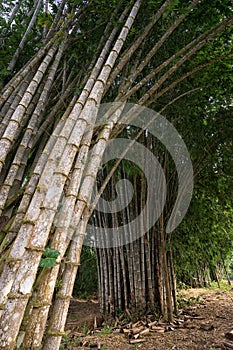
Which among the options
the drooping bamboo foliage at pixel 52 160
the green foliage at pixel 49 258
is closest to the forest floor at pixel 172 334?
the drooping bamboo foliage at pixel 52 160

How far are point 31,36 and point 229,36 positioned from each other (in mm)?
2106

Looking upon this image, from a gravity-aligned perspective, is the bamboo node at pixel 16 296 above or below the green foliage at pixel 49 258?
below

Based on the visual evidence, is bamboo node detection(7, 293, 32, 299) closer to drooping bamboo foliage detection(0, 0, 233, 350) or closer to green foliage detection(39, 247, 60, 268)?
drooping bamboo foliage detection(0, 0, 233, 350)

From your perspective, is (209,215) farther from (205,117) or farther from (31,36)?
(31,36)

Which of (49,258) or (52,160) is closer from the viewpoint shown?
(49,258)

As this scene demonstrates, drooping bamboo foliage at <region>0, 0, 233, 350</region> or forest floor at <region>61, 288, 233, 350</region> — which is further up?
drooping bamboo foliage at <region>0, 0, 233, 350</region>

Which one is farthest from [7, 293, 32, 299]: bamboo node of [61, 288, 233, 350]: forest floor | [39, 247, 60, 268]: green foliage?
[61, 288, 233, 350]: forest floor

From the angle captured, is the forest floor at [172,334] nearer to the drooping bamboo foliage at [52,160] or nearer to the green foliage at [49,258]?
the drooping bamboo foliage at [52,160]

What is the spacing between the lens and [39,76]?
6.15 ft

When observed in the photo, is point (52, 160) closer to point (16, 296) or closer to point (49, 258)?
point (49, 258)

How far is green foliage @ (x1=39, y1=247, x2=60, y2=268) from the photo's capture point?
108cm

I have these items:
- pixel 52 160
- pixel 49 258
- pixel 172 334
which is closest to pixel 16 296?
pixel 49 258

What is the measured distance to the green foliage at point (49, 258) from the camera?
1.08 meters

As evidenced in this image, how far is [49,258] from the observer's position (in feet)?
3.60
